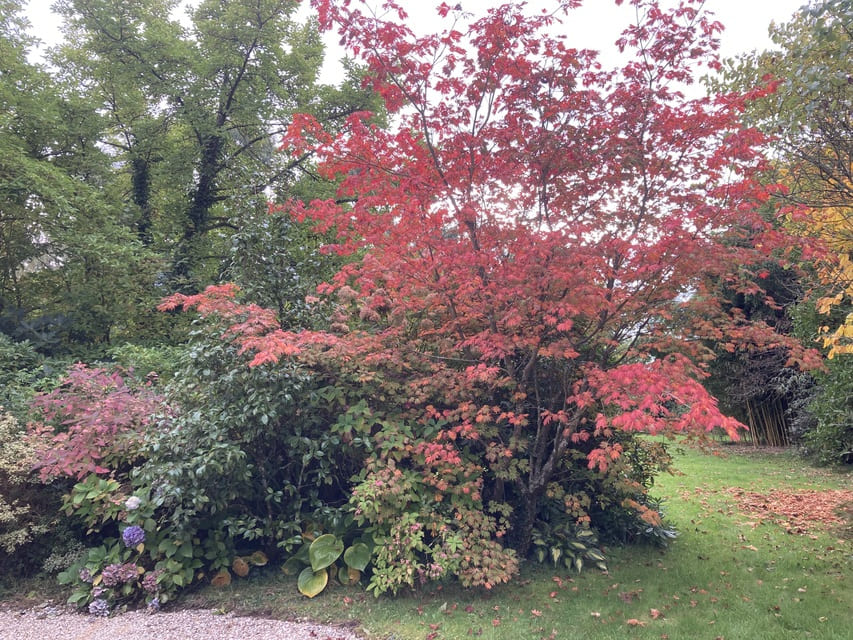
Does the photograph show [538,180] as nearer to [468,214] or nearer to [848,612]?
[468,214]

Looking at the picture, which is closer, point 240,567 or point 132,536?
point 132,536

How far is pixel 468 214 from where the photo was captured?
3625 millimetres

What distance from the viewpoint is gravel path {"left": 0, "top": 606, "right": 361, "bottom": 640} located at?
3318 mm

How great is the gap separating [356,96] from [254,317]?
7.65m

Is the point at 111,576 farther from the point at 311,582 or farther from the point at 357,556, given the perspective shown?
the point at 357,556

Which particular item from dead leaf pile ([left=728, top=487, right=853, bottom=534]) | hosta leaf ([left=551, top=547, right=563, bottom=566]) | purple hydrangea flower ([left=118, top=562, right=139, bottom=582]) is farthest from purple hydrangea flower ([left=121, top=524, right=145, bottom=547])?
dead leaf pile ([left=728, top=487, right=853, bottom=534])

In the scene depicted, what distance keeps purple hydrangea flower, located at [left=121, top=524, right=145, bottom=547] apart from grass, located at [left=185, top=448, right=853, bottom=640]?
62cm

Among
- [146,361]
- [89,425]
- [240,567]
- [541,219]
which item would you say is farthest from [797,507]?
[146,361]

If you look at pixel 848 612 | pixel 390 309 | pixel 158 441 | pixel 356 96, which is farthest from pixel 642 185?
pixel 356 96

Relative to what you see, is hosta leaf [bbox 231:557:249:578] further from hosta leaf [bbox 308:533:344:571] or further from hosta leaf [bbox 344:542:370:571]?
hosta leaf [bbox 344:542:370:571]

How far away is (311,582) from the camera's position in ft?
12.8

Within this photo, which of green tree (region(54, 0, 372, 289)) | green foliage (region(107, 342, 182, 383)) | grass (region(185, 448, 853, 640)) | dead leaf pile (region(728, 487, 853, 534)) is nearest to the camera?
grass (region(185, 448, 853, 640))

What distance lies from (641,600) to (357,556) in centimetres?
218

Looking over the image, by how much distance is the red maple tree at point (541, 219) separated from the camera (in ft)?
11.0
